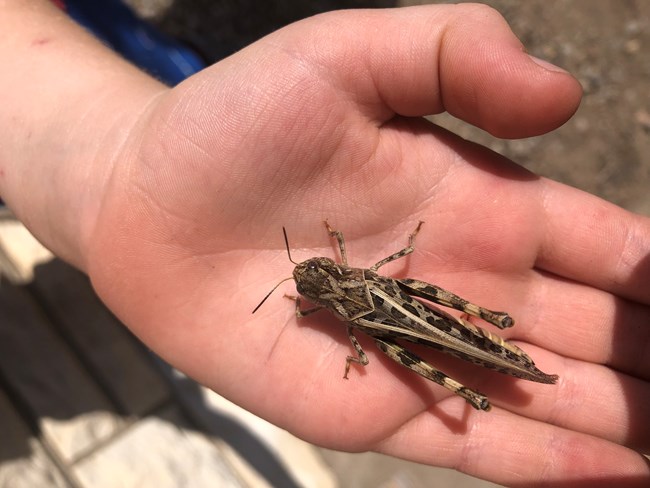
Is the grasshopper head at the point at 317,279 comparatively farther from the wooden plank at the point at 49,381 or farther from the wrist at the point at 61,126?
the wooden plank at the point at 49,381

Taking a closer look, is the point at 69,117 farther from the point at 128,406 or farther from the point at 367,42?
the point at 128,406

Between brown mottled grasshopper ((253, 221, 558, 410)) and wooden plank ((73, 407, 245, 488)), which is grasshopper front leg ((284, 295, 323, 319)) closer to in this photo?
brown mottled grasshopper ((253, 221, 558, 410))

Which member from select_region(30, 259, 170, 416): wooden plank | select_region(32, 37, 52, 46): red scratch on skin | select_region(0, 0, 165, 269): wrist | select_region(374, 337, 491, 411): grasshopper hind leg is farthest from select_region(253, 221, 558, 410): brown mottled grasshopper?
select_region(30, 259, 170, 416): wooden plank

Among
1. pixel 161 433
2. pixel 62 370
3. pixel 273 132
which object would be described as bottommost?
pixel 161 433

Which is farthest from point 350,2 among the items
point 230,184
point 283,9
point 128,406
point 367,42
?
point 128,406

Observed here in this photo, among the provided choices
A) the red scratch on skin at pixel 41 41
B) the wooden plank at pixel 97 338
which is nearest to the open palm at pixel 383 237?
the red scratch on skin at pixel 41 41

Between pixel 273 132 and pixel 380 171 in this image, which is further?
pixel 380 171

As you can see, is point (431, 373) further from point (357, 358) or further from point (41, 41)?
point (41, 41)
